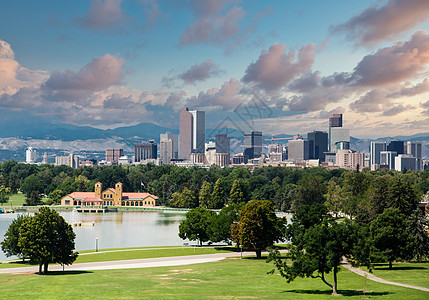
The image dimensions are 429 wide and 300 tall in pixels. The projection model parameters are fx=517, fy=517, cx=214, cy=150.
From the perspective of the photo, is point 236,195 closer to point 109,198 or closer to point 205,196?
point 205,196

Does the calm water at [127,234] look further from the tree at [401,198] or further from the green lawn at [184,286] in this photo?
the tree at [401,198]

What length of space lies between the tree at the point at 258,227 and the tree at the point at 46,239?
56.0ft

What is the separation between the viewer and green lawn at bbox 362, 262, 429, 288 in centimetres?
3362

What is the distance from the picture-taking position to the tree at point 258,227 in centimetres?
4969

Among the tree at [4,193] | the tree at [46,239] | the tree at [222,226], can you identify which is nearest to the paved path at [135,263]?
the tree at [46,239]

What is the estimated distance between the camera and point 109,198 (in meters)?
147

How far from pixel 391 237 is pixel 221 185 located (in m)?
92.9

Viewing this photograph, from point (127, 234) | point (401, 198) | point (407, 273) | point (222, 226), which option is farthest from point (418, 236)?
point (127, 234)

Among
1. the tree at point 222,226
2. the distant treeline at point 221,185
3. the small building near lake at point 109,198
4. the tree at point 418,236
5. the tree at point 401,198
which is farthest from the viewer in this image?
the small building near lake at point 109,198

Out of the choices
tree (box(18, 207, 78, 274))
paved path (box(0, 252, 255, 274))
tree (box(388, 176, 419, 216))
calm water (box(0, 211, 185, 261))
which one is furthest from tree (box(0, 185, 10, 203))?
tree (box(388, 176, 419, 216))

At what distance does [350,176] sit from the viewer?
357ft

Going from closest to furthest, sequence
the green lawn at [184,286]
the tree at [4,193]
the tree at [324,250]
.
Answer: the green lawn at [184,286] → the tree at [324,250] → the tree at [4,193]

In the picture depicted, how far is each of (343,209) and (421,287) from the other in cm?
7147

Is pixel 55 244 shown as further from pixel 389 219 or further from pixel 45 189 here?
pixel 45 189
